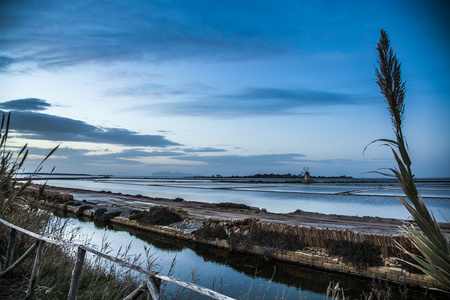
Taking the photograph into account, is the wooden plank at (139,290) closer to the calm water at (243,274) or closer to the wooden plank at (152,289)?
the wooden plank at (152,289)

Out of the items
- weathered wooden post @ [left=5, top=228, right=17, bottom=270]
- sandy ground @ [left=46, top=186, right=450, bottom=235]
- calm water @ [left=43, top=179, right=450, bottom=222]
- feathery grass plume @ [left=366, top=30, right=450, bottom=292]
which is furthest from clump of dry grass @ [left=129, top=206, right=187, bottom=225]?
feathery grass plume @ [left=366, top=30, right=450, bottom=292]

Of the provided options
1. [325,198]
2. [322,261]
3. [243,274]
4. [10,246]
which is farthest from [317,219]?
[325,198]

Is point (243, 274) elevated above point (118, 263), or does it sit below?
below

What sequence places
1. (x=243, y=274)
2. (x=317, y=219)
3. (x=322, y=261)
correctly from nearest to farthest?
(x=243, y=274), (x=322, y=261), (x=317, y=219)

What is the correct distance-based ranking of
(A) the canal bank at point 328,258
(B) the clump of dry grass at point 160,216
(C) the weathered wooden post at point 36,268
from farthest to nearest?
1. (B) the clump of dry grass at point 160,216
2. (A) the canal bank at point 328,258
3. (C) the weathered wooden post at point 36,268

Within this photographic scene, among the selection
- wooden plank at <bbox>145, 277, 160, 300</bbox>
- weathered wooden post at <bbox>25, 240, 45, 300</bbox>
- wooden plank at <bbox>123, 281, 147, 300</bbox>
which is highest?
wooden plank at <bbox>145, 277, 160, 300</bbox>

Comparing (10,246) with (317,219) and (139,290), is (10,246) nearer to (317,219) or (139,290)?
(139,290)

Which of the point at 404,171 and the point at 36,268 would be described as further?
the point at 36,268

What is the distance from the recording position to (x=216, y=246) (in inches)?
539

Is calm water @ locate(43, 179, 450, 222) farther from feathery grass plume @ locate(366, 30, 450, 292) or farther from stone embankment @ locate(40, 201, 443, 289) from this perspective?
stone embankment @ locate(40, 201, 443, 289)

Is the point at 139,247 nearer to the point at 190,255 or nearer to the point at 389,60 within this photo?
the point at 190,255

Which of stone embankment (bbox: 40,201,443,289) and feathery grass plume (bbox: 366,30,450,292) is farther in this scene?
stone embankment (bbox: 40,201,443,289)

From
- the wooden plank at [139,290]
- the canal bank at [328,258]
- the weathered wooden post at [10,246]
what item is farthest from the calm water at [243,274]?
the wooden plank at [139,290]

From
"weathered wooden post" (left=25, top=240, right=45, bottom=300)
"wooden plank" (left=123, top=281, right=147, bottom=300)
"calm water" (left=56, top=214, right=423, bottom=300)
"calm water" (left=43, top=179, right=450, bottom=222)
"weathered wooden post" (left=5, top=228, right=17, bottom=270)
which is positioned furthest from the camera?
"calm water" (left=43, top=179, right=450, bottom=222)
